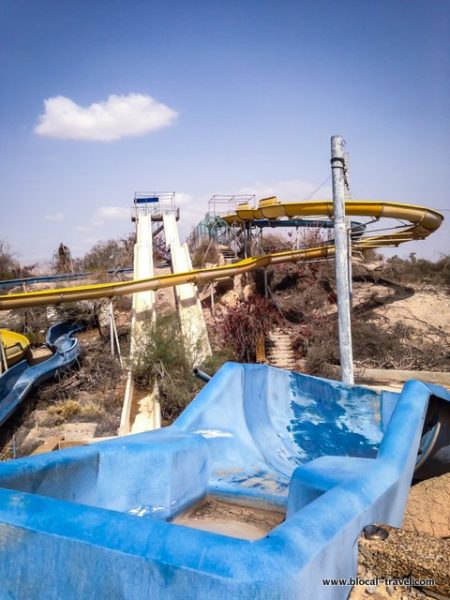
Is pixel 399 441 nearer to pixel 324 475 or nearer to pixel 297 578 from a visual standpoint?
pixel 324 475

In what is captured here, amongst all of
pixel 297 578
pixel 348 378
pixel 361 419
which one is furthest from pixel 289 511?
pixel 348 378

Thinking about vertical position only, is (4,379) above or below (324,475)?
below

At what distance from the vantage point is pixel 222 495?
3.58 meters

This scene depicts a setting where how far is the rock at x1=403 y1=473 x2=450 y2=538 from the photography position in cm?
393

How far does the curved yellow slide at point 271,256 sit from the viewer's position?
40.6ft

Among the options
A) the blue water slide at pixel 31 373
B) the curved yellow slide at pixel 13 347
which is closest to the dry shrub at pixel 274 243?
the blue water slide at pixel 31 373

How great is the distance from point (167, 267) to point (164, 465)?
17.7 meters

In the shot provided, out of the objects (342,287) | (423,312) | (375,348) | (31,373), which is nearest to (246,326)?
(375,348)

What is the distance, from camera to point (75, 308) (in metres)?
17.0

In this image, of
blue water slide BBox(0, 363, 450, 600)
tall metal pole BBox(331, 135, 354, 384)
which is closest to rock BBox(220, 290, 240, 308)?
tall metal pole BBox(331, 135, 354, 384)

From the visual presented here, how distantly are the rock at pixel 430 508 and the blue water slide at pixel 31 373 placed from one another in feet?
23.8

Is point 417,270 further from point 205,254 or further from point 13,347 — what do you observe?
point 13,347

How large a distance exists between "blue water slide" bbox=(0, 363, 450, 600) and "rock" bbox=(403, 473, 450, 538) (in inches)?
13.8

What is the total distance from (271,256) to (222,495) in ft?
41.6
